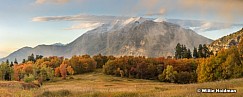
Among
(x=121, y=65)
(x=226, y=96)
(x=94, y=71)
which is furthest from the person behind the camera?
(x=94, y=71)

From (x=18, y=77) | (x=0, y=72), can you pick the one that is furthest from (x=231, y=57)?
(x=18, y=77)

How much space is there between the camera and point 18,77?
161750 mm

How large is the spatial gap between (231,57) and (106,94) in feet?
235

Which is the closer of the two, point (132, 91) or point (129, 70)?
point (132, 91)

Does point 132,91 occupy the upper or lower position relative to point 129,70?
lower

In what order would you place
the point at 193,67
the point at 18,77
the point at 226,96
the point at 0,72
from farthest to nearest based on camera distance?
the point at 193,67
the point at 18,77
the point at 0,72
the point at 226,96

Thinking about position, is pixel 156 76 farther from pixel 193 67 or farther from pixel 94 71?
pixel 94 71

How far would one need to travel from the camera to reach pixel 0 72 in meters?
142

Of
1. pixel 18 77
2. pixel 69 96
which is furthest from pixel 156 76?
pixel 69 96

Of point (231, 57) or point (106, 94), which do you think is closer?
point (106, 94)

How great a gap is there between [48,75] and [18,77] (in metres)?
21.5

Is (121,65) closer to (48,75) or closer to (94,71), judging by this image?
(94,71)

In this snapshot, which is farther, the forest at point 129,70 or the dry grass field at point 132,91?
the forest at point 129,70

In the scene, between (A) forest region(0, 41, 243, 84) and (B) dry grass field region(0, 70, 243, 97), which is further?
(A) forest region(0, 41, 243, 84)
